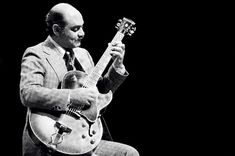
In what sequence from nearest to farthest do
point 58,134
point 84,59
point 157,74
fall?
point 58,134, point 84,59, point 157,74

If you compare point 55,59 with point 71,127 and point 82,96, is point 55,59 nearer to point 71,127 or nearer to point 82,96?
point 82,96

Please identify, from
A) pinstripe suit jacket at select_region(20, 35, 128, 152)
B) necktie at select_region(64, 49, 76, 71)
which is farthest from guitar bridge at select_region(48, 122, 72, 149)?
necktie at select_region(64, 49, 76, 71)

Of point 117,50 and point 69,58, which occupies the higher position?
point 117,50

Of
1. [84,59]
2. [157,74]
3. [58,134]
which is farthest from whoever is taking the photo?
[157,74]

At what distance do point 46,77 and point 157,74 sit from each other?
134 centimetres

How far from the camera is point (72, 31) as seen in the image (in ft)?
9.00

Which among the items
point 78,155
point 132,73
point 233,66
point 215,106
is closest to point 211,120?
point 215,106

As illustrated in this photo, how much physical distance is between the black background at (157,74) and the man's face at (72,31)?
0.93 metres

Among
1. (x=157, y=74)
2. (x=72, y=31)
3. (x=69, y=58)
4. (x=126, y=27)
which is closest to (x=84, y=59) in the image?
(x=69, y=58)

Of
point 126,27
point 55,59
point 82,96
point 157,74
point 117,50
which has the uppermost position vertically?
point 126,27

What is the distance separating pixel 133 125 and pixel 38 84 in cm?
149

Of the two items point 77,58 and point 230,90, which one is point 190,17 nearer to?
point 230,90

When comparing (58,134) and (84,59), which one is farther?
(84,59)

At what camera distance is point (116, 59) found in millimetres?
2791
